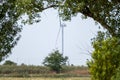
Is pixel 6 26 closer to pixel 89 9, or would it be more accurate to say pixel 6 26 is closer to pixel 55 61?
pixel 89 9

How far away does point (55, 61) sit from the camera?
6481 cm

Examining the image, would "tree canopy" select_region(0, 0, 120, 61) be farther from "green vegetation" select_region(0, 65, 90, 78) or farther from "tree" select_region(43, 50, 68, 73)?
"tree" select_region(43, 50, 68, 73)

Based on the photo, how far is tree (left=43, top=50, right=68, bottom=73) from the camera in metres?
63.8

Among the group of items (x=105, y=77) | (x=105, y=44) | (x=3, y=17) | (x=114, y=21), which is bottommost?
(x=105, y=77)

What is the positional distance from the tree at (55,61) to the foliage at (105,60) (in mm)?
43933

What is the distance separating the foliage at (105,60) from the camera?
1884 cm

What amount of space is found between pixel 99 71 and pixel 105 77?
1.18 ft

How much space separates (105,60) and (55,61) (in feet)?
151

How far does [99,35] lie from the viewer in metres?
21.7

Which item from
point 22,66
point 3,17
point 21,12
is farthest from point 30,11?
point 22,66

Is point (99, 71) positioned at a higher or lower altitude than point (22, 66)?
lower

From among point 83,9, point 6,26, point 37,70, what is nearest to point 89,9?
point 83,9

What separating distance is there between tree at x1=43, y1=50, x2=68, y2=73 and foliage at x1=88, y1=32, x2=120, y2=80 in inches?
1730

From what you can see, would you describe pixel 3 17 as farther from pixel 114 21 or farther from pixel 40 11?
pixel 114 21
